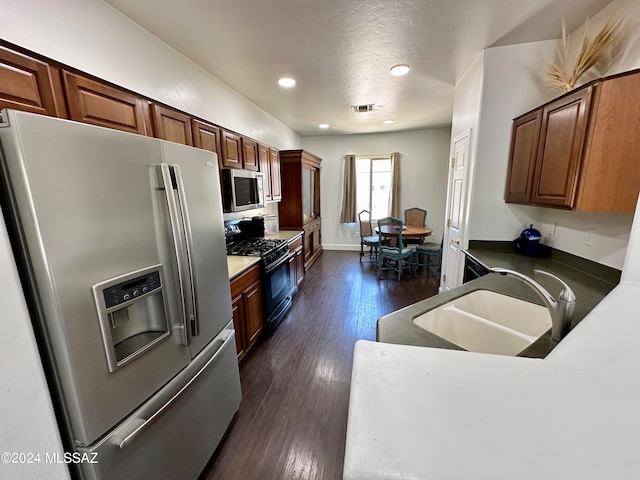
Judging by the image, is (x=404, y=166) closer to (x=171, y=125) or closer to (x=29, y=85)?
(x=171, y=125)

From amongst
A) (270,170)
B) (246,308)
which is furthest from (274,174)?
(246,308)

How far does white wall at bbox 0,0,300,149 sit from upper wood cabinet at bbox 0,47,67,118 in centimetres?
27

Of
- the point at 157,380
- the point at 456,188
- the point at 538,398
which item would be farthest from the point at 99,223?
the point at 456,188

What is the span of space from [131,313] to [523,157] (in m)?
2.98

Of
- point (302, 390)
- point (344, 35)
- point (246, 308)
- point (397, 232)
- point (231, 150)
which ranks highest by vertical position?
point (344, 35)

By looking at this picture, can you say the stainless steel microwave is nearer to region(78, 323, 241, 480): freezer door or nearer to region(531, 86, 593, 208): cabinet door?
region(78, 323, 241, 480): freezer door

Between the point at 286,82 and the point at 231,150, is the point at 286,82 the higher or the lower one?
the higher one

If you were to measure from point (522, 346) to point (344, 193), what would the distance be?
4.95 m

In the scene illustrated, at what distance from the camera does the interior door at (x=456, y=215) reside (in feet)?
8.64

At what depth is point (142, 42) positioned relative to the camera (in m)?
1.79

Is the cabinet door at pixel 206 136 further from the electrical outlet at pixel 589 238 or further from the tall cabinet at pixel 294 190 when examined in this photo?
the electrical outlet at pixel 589 238

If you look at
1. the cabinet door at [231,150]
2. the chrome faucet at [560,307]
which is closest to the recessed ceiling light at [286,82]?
the cabinet door at [231,150]

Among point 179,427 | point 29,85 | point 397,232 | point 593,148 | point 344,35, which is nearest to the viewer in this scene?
point 29,85

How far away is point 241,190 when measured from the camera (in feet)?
8.51
